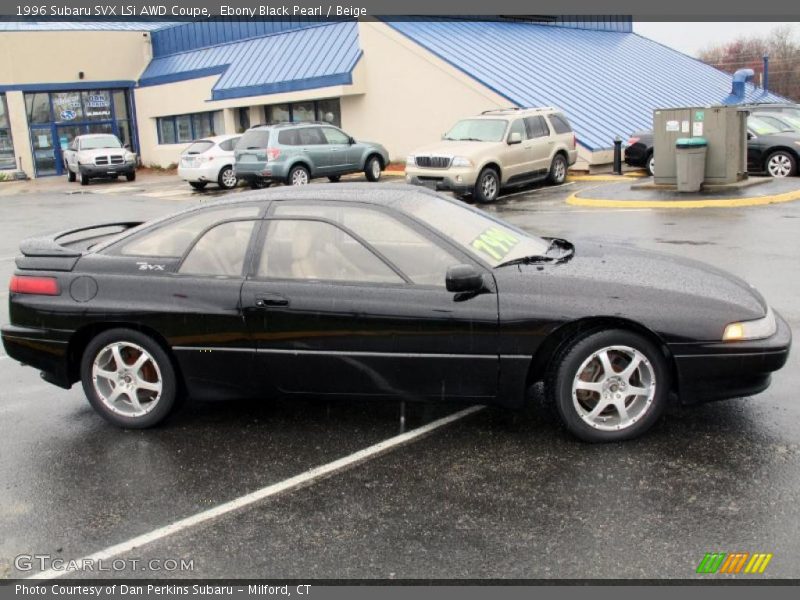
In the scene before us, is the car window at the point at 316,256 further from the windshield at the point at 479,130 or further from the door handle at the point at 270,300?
the windshield at the point at 479,130

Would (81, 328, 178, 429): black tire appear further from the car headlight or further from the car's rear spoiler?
the car headlight

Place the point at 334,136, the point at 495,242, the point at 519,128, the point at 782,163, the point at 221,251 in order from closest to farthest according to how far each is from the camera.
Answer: the point at 221,251
the point at 495,242
the point at 782,163
the point at 519,128
the point at 334,136

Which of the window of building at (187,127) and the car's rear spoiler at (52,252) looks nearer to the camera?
the car's rear spoiler at (52,252)

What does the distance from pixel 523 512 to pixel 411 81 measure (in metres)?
24.4

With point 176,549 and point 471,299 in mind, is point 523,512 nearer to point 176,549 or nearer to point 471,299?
point 471,299

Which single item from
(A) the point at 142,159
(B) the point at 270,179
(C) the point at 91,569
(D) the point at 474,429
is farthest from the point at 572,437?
(A) the point at 142,159

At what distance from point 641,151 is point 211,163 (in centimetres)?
1204

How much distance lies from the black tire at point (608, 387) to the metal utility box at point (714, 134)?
43.0 feet

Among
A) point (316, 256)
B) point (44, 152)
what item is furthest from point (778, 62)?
point (316, 256)

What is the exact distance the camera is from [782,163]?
19.0 meters

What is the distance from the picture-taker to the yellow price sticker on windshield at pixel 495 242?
17.4ft

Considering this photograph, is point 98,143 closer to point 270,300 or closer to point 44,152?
point 44,152

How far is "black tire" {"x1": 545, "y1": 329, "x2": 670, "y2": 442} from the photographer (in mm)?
4781

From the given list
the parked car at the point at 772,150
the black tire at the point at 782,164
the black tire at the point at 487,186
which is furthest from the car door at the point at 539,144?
A: the black tire at the point at 782,164
